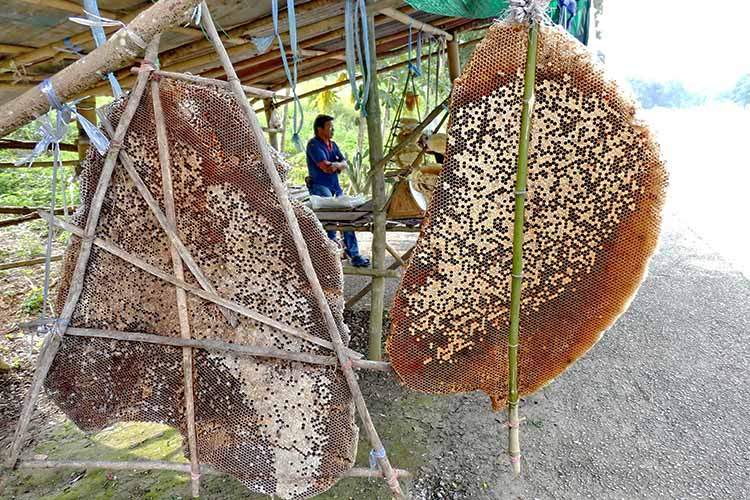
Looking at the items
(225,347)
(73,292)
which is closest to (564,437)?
(225,347)

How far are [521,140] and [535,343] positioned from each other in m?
0.76

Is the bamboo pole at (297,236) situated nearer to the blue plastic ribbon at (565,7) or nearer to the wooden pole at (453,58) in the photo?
the blue plastic ribbon at (565,7)

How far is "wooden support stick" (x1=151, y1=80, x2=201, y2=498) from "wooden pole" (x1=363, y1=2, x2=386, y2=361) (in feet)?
3.96

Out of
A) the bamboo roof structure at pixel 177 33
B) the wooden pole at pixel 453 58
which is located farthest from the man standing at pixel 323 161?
the wooden pole at pixel 453 58

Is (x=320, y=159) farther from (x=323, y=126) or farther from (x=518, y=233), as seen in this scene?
(x=518, y=233)

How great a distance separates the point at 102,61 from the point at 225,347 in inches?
45.5

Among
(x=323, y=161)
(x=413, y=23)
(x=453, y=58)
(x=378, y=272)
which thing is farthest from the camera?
(x=323, y=161)

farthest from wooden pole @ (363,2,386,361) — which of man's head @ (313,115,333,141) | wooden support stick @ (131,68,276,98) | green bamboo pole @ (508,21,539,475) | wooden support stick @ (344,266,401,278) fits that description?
man's head @ (313,115,333,141)

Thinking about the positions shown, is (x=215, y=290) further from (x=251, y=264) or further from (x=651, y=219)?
(x=651, y=219)

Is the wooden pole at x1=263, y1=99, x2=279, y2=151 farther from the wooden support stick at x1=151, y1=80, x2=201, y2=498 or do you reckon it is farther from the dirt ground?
the wooden support stick at x1=151, y1=80, x2=201, y2=498

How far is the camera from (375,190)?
327 centimetres

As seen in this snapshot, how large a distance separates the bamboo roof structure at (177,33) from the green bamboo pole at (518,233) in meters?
1.33

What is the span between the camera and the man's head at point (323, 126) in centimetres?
553

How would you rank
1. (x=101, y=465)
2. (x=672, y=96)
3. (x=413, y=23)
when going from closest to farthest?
(x=101, y=465), (x=413, y=23), (x=672, y=96)
